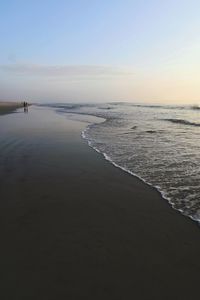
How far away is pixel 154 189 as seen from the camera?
905 cm

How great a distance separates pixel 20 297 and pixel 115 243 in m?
1.99

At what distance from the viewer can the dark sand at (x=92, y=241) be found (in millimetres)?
4363

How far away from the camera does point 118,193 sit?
8.62 meters

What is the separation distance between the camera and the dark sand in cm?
436

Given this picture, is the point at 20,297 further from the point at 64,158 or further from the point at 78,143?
the point at 78,143

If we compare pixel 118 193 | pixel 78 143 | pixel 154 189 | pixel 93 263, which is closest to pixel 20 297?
pixel 93 263

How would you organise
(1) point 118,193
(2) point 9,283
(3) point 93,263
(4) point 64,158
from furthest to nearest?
(4) point 64,158, (1) point 118,193, (3) point 93,263, (2) point 9,283

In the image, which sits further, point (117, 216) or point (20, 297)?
point (117, 216)

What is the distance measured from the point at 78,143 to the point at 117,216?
10964mm

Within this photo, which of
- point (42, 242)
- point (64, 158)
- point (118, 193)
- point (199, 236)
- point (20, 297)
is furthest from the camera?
point (64, 158)

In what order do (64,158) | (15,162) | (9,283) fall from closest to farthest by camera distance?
(9,283), (15,162), (64,158)

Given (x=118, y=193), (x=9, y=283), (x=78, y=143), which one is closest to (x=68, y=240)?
(x=9, y=283)

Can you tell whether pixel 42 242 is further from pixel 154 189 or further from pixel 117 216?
pixel 154 189

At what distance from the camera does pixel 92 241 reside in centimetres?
570
